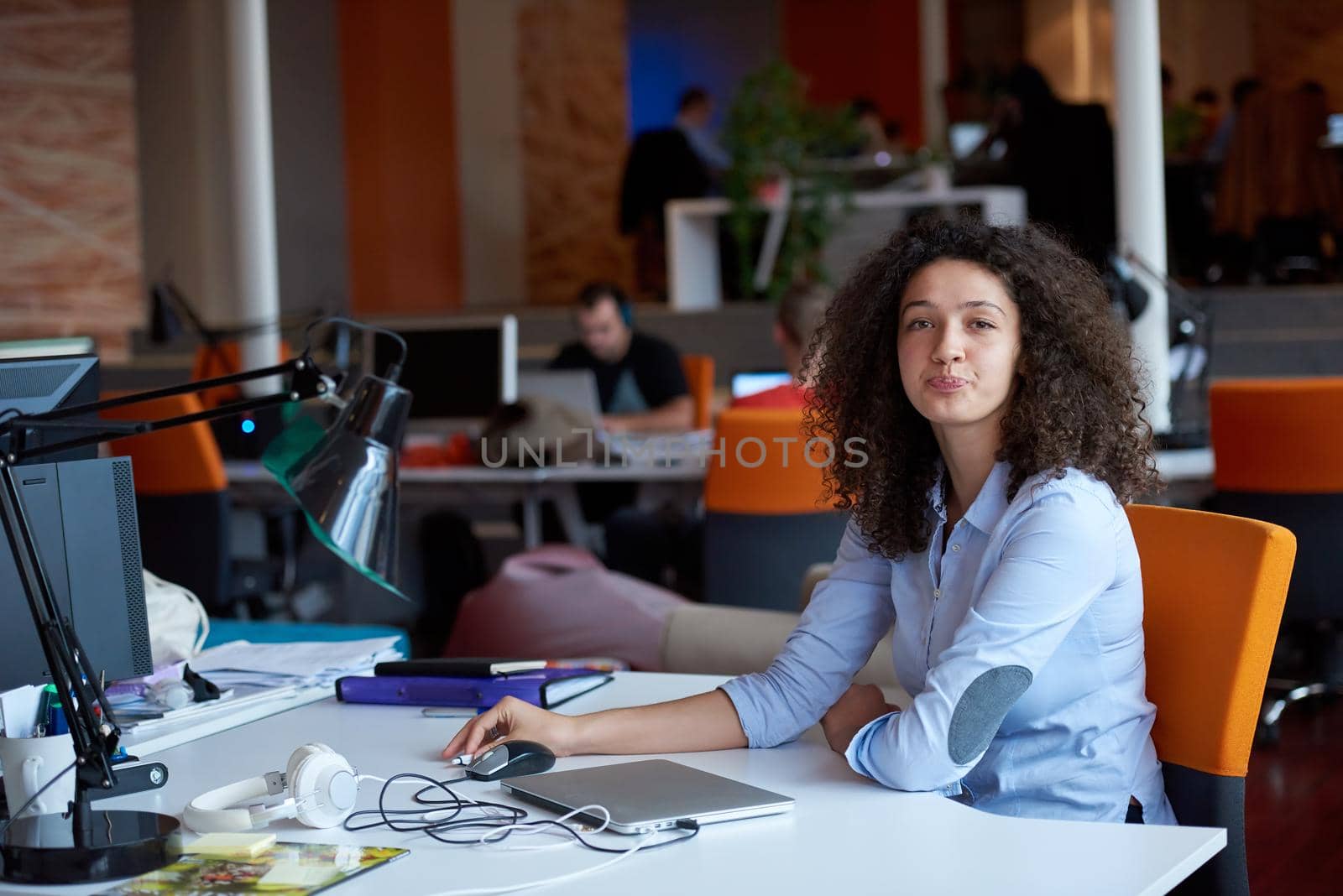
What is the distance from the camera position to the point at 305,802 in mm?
1420

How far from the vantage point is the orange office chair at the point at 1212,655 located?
1.61 meters

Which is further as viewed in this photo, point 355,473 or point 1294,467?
point 1294,467

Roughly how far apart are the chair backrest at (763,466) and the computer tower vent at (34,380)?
2066mm

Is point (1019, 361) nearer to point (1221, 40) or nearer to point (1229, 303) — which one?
point (1229, 303)

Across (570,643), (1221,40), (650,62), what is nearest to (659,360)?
(570,643)

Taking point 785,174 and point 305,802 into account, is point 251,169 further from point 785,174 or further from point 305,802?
point 305,802

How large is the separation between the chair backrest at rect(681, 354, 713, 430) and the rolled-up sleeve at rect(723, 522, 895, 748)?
12.7ft

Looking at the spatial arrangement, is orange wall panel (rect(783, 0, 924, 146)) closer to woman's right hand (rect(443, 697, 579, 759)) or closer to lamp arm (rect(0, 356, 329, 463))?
woman's right hand (rect(443, 697, 579, 759))

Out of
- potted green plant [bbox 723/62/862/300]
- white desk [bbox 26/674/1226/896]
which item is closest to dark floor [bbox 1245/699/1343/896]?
white desk [bbox 26/674/1226/896]

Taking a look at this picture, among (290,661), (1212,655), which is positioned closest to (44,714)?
(290,661)

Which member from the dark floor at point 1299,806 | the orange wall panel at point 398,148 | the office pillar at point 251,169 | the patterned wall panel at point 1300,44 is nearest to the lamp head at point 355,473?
the dark floor at point 1299,806

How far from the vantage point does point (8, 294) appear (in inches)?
335

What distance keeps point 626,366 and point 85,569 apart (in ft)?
12.7

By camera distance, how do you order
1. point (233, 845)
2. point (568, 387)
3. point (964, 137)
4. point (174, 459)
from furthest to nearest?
point (964, 137) → point (568, 387) → point (174, 459) → point (233, 845)
